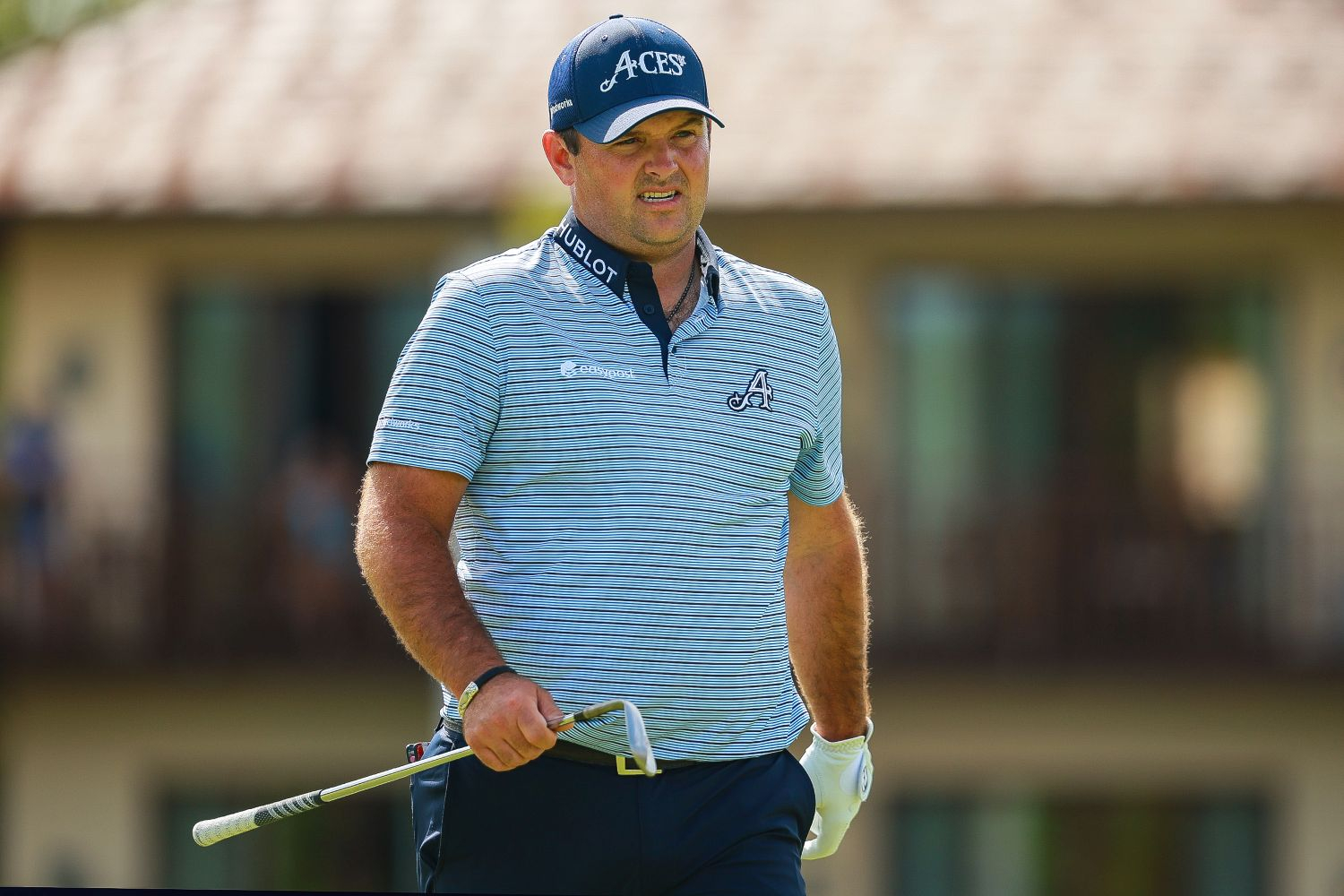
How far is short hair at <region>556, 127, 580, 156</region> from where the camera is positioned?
412 cm

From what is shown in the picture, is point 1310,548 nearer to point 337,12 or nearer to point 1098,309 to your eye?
point 1098,309

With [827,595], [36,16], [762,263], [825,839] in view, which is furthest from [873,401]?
[36,16]

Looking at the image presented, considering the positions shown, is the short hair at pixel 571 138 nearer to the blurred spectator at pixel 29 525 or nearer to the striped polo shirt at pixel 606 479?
the striped polo shirt at pixel 606 479

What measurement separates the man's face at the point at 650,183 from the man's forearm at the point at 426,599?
0.68 m

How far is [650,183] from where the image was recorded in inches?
161

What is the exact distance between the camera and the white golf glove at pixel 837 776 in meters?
4.60

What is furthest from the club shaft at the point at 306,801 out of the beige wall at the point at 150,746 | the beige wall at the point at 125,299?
the beige wall at the point at 125,299

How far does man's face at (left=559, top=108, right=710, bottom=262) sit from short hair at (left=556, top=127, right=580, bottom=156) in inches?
0.6

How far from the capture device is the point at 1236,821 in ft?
52.7

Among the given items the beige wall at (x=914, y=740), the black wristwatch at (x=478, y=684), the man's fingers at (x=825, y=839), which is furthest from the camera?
the beige wall at (x=914, y=740)

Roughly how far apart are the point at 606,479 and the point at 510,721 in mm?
503

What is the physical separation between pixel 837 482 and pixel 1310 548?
11661 millimetres

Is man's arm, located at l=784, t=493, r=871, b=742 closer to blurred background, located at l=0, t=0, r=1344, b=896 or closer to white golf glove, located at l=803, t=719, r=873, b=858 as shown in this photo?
white golf glove, located at l=803, t=719, r=873, b=858

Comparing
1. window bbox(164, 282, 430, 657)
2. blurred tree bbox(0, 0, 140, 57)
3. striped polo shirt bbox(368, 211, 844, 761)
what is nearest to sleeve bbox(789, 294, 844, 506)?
striped polo shirt bbox(368, 211, 844, 761)
